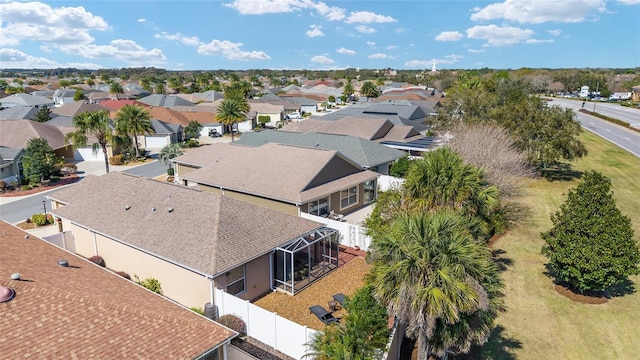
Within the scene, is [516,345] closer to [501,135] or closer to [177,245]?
[177,245]

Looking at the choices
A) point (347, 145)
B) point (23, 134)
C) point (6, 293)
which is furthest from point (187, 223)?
point (23, 134)

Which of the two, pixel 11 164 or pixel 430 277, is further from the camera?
pixel 11 164

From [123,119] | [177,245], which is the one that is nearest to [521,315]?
[177,245]

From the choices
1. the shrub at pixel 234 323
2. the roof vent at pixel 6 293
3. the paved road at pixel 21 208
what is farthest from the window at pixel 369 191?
the paved road at pixel 21 208

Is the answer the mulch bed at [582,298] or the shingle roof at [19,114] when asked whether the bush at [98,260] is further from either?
the shingle roof at [19,114]

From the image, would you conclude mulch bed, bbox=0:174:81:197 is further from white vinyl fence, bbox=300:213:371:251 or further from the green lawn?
the green lawn

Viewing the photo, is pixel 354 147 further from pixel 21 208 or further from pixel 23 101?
pixel 23 101
